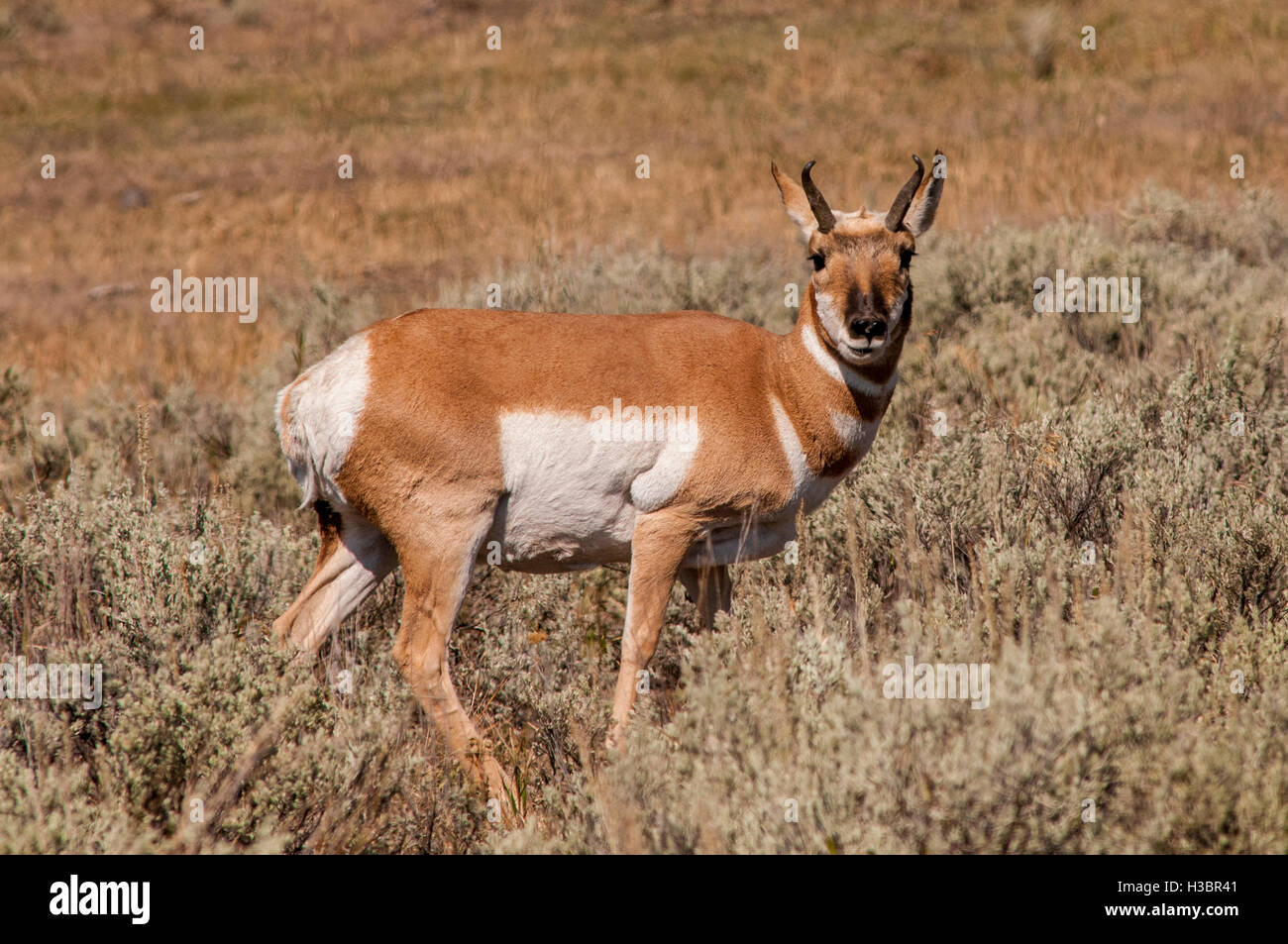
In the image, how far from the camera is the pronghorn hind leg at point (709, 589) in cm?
506

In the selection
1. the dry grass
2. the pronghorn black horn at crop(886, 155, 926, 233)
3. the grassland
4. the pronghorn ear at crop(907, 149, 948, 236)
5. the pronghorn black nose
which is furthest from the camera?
the dry grass

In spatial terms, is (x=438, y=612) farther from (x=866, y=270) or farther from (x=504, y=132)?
(x=504, y=132)

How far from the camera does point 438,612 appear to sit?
4.55 m

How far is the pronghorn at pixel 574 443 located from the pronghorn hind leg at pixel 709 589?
0.27 meters

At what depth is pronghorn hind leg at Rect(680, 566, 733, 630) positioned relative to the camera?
5.06m

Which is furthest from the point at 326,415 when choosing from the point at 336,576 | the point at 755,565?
the point at 755,565

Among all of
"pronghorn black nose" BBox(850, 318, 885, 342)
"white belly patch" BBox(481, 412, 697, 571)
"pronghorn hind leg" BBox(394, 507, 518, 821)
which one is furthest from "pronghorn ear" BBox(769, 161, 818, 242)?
"pronghorn hind leg" BBox(394, 507, 518, 821)

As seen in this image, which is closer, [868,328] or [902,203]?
[868,328]

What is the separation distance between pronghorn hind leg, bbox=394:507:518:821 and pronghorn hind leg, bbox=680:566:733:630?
98 centimetres

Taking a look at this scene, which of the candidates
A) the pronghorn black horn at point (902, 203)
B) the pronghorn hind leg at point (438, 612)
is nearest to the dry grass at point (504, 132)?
the pronghorn hind leg at point (438, 612)

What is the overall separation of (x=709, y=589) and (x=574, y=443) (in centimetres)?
98

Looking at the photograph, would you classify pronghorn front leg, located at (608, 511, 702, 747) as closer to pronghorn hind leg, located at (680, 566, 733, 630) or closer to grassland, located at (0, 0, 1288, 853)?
grassland, located at (0, 0, 1288, 853)

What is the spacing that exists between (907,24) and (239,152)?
15.5 metres

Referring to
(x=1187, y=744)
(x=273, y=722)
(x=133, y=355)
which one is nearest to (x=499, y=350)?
(x=273, y=722)
